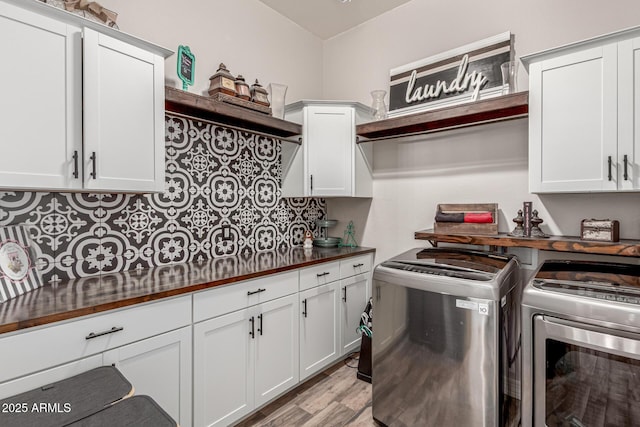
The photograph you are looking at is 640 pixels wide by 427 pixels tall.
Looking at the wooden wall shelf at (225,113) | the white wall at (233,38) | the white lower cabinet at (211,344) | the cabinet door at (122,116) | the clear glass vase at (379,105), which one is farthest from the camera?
the clear glass vase at (379,105)

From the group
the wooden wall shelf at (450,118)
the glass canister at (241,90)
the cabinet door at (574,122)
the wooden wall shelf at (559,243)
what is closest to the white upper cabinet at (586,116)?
the cabinet door at (574,122)

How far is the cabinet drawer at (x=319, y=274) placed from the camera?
2312 mm

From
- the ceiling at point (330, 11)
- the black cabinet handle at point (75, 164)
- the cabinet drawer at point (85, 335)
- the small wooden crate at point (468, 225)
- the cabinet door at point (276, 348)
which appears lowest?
the cabinet door at point (276, 348)

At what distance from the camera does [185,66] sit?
2109 mm

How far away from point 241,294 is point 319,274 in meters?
0.70

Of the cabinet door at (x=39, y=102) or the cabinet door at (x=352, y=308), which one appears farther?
the cabinet door at (x=352, y=308)

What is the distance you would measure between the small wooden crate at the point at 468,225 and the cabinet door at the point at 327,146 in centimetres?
85

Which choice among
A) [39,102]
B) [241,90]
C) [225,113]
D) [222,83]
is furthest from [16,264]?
[241,90]

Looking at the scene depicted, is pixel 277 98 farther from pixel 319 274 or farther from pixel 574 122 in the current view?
pixel 574 122

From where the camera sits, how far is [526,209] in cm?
204

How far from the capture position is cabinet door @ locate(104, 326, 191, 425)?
145 cm

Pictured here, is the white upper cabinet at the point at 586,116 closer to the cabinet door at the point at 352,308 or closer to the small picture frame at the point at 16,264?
the cabinet door at the point at 352,308

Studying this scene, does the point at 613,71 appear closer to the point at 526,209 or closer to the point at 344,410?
the point at 526,209

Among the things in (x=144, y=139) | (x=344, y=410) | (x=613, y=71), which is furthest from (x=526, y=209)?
(x=144, y=139)
